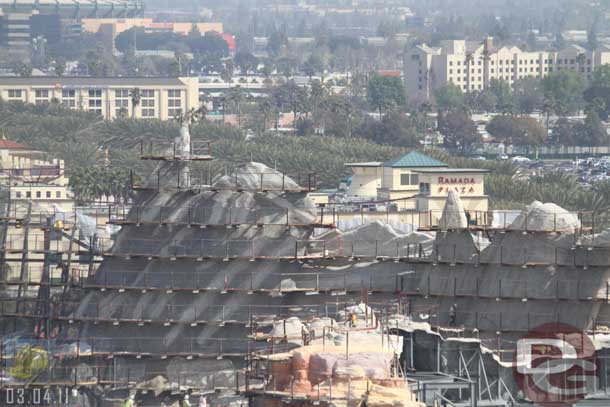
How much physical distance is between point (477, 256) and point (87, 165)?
9217 cm

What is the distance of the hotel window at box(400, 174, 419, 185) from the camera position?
13162 centimetres

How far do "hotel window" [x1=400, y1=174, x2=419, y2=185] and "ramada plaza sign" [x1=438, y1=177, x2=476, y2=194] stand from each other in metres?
6.93

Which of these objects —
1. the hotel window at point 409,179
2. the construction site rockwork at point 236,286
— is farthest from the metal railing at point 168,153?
the hotel window at point 409,179

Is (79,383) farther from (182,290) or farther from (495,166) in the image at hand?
(495,166)

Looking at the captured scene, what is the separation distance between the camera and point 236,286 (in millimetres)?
81312

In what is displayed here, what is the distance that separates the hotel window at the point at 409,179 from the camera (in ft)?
432

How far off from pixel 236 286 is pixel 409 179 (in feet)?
169

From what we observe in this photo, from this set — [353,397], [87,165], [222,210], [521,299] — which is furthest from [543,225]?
Result: [87,165]
